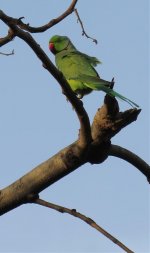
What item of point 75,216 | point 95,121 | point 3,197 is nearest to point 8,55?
point 95,121

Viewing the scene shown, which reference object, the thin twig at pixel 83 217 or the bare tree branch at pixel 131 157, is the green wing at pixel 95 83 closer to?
the bare tree branch at pixel 131 157

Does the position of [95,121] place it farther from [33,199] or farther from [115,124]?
[33,199]

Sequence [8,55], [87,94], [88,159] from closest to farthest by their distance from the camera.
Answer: [88,159]
[8,55]
[87,94]

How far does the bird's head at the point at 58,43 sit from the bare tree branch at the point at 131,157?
3096mm

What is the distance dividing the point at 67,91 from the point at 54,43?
12.6 feet

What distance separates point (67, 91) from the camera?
6.72 ft

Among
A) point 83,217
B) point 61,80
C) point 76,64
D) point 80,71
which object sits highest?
point 76,64

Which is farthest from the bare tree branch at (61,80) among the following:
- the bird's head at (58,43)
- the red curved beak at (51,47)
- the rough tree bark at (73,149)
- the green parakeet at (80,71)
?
the red curved beak at (51,47)

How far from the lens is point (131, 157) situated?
269 centimetres

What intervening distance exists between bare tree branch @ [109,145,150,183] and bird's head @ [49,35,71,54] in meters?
3.10

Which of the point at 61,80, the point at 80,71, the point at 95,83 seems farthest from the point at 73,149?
the point at 80,71

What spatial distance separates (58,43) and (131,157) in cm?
332

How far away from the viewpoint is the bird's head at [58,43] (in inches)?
224

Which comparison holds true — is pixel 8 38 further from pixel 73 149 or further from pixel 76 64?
pixel 76 64
